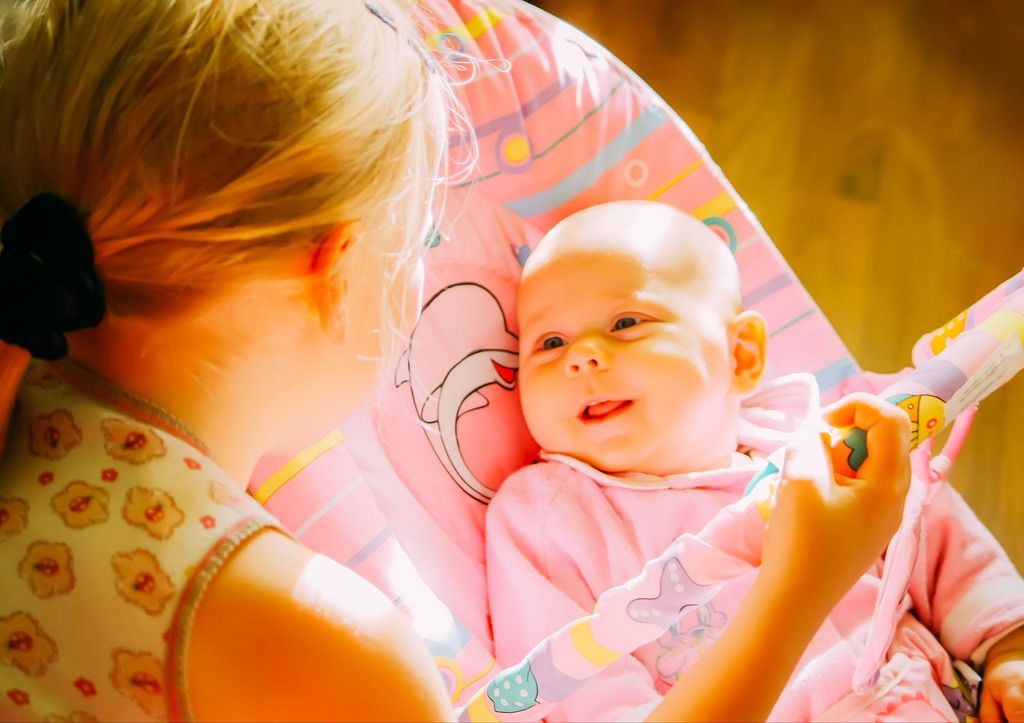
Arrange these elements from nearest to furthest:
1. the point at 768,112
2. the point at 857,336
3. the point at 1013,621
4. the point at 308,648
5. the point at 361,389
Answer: the point at 308,648, the point at 361,389, the point at 1013,621, the point at 857,336, the point at 768,112

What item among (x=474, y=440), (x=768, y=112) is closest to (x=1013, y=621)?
(x=474, y=440)

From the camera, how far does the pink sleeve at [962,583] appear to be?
1.07 metres

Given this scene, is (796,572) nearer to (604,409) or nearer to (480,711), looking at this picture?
(480,711)

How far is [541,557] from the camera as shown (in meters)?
1.13

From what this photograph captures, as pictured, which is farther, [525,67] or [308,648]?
[525,67]

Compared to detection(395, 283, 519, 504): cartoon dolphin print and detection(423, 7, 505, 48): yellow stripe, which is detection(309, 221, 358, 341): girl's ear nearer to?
detection(395, 283, 519, 504): cartoon dolphin print

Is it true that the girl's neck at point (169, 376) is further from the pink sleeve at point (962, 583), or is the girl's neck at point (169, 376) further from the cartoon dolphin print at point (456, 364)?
the pink sleeve at point (962, 583)

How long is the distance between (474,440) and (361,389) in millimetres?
440

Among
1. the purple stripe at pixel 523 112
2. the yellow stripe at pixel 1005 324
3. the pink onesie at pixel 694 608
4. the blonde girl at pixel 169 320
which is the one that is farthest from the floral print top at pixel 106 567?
the purple stripe at pixel 523 112

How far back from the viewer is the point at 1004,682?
3.33 feet

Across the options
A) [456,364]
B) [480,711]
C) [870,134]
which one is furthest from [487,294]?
[870,134]

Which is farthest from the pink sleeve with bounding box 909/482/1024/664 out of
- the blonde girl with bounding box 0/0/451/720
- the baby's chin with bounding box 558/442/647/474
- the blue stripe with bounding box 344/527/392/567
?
the blonde girl with bounding box 0/0/451/720

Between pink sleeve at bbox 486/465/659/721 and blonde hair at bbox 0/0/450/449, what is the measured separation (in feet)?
1.80

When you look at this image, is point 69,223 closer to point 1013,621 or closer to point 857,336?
point 1013,621
